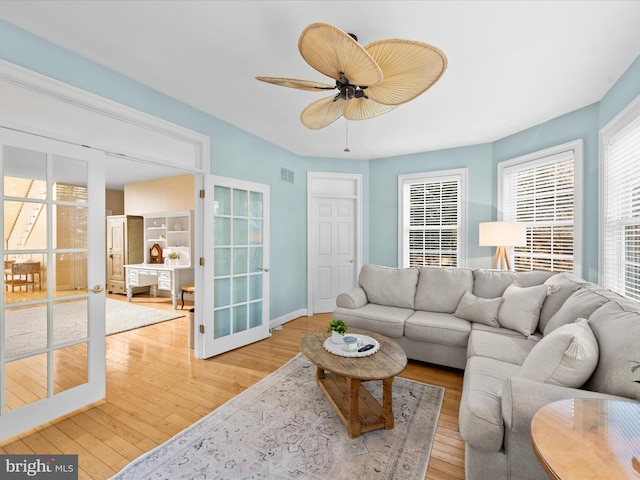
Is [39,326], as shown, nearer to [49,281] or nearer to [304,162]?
[49,281]

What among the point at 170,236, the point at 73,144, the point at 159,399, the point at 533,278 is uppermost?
the point at 73,144

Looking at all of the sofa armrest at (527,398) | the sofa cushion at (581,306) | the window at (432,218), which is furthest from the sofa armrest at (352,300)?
the sofa armrest at (527,398)

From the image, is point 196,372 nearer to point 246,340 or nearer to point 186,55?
point 246,340

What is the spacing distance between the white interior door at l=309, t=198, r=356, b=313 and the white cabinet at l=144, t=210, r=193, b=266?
268cm

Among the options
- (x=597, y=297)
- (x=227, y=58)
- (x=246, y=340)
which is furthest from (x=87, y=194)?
(x=597, y=297)

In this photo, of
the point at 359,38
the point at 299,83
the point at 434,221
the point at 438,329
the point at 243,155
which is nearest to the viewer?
the point at 299,83

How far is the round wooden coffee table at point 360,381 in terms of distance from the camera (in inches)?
74.4

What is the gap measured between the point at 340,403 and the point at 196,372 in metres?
1.54

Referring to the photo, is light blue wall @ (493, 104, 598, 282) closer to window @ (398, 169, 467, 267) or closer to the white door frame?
window @ (398, 169, 467, 267)

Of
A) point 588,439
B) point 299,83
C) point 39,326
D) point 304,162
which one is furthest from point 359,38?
point 39,326

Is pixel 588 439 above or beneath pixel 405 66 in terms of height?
beneath

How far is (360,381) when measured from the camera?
6.34 feet

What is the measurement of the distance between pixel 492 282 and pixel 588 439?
242 centimetres

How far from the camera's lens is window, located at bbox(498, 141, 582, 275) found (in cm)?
315
